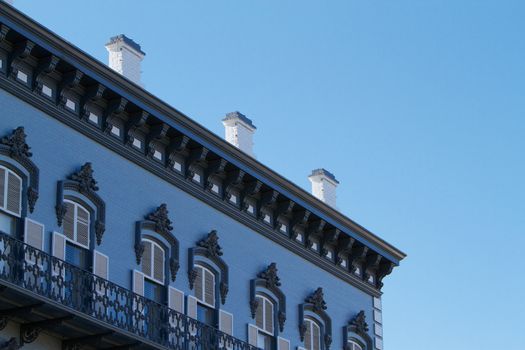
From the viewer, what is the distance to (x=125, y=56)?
109 feet

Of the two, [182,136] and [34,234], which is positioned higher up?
[182,136]

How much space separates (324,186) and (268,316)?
646 cm

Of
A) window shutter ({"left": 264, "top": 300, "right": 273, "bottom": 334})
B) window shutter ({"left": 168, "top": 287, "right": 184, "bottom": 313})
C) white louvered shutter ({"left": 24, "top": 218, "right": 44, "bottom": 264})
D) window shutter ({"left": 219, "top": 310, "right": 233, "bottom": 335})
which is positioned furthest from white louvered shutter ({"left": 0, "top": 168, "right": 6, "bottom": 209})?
window shutter ({"left": 264, "top": 300, "right": 273, "bottom": 334})

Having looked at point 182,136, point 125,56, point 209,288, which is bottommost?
point 209,288

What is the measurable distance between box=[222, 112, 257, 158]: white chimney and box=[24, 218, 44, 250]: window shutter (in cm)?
955

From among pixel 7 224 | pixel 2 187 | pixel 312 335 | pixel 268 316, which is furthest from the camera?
pixel 312 335

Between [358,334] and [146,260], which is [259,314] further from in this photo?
[358,334]

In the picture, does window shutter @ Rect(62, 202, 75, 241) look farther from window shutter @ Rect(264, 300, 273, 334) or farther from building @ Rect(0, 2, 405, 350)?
window shutter @ Rect(264, 300, 273, 334)

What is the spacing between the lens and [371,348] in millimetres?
39656

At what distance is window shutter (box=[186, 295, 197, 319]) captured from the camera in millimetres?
32375

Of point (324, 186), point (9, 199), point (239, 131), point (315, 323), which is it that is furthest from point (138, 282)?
point (324, 186)

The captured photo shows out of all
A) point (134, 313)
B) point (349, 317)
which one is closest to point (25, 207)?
point (134, 313)

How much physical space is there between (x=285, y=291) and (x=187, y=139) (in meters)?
5.84

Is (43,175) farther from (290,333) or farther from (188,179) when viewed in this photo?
(290,333)
